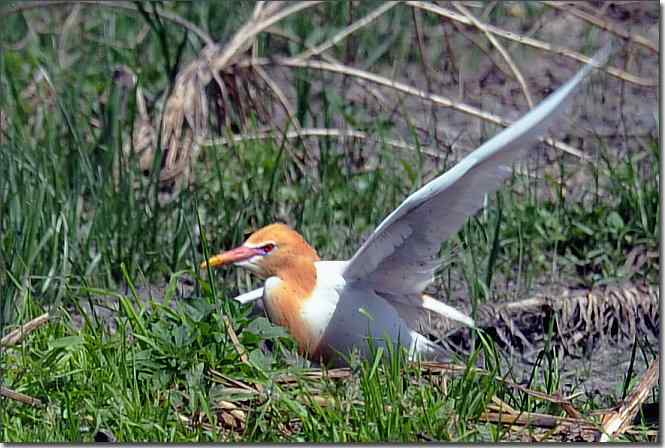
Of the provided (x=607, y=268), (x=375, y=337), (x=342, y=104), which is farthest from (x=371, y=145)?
(x=375, y=337)

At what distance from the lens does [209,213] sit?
4496 mm

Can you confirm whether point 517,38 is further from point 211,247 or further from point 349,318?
point 349,318

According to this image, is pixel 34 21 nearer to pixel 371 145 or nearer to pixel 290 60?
pixel 290 60

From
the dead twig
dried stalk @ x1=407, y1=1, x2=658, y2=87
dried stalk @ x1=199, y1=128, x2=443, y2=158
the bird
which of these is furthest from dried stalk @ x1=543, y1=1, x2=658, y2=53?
the dead twig

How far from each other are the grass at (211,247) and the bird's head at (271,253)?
0.49 ft

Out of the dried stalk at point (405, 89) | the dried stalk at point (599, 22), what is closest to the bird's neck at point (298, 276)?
the dried stalk at point (405, 89)

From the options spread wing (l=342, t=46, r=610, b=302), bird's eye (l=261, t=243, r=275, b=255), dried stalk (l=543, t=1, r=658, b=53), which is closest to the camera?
spread wing (l=342, t=46, r=610, b=302)

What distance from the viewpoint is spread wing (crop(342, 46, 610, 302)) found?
2.78 meters

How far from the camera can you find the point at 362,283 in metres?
3.51

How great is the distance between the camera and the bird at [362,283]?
3.28 metres

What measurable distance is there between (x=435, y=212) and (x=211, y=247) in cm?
119

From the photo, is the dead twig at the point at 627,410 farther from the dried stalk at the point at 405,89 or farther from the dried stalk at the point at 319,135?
the dried stalk at the point at 319,135

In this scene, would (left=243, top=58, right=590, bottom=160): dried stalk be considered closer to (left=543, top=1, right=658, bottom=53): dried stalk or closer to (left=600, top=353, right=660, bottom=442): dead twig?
(left=543, top=1, right=658, bottom=53): dried stalk

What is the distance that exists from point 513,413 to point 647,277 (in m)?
1.35
